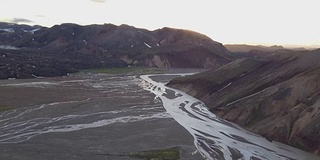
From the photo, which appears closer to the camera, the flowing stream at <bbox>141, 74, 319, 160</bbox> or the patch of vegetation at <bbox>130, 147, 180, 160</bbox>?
the patch of vegetation at <bbox>130, 147, 180, 160</bbox>

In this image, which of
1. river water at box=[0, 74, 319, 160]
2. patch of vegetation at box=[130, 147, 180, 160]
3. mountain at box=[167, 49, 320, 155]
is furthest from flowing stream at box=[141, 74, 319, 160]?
patch of vegetation at box=[130, 147, 180, 160]

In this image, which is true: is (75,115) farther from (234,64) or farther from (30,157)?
(234,64)

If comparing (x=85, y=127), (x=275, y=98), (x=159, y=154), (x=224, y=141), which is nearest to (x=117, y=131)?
(x=85, y=127)

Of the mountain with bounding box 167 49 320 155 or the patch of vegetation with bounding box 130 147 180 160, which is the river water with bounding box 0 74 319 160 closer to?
the patch of vegetation with bounding box 130 147 180 160

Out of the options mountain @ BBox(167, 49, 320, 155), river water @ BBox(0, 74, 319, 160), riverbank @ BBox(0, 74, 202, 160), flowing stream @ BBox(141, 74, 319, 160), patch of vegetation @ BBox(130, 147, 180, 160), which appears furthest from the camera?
mountain @ BBox(167, 49, 320, 155)

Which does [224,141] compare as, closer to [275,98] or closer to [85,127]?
[275,98]

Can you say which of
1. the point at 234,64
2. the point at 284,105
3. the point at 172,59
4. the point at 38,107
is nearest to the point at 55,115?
the point at 38,107
